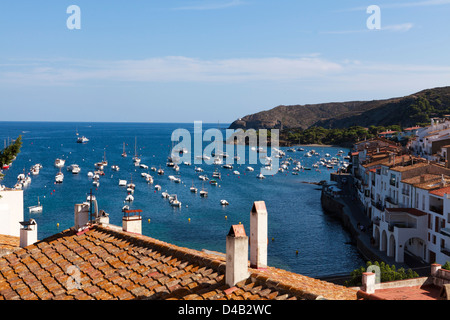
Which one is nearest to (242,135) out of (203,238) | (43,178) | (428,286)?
(43,178)

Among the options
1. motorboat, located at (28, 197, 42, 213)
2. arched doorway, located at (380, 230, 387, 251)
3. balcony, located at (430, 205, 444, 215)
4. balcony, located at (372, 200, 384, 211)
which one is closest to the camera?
balcony, located at (430, 205, 444, 215)

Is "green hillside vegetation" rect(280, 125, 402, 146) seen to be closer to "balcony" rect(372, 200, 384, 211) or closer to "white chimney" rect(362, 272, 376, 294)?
"balcony" rect(372, 200, 384, 211)

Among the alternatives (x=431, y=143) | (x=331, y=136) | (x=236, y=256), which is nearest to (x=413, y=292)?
(x=236, y=256)

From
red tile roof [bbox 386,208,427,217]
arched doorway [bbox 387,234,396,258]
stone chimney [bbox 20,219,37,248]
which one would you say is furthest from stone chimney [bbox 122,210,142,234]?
arched doorway [bbox 387,234,396,258]

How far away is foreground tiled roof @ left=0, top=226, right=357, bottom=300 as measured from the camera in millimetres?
7902

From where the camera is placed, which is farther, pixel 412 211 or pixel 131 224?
pixel 412 211

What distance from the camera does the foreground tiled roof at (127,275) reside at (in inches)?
311

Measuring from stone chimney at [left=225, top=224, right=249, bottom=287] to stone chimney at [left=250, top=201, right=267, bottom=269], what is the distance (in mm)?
752

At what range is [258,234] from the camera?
28.7 feet

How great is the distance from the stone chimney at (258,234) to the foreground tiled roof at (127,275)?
0.23m

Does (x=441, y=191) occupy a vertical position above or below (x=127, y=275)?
below

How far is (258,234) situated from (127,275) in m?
2.72

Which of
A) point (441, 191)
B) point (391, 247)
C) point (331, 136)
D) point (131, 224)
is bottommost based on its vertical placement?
point (391, 247)

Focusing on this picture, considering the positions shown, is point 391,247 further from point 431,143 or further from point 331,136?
point 331,136
